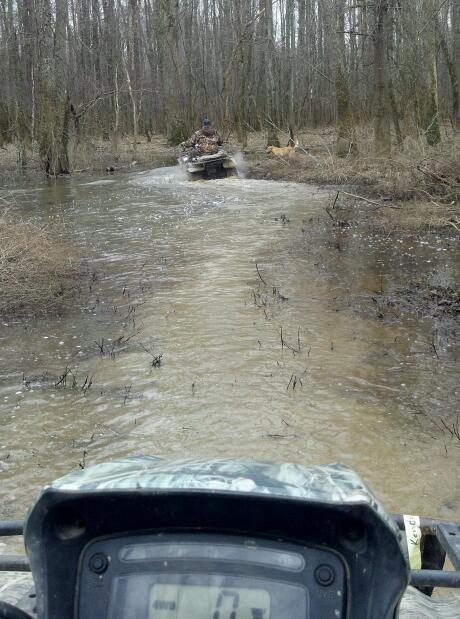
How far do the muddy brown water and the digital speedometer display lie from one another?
3243mm

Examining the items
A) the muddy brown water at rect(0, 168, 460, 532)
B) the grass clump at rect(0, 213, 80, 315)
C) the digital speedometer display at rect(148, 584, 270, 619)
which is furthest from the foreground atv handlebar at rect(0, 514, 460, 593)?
the grass clump at rect(0, 213, 80, 315)

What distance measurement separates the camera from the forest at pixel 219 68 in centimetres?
2267

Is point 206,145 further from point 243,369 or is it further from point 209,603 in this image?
point 209,603

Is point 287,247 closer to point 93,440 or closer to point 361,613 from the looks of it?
point 93,440

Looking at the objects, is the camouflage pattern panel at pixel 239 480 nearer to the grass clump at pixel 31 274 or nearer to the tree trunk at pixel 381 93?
the grass clump at pixel 31 274

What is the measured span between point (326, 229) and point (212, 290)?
471cm

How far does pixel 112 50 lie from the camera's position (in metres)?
37.3

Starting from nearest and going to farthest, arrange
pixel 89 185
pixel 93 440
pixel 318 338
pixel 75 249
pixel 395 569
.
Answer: pixel 395 569 < pixel 93 440 < pixel 318 338 < pixel 75 249 < pixel 89 185

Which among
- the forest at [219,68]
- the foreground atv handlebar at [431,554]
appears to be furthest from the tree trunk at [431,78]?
the foreground atv handlebar at [431,554]

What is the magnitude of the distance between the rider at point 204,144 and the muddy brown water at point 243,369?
11.9 m

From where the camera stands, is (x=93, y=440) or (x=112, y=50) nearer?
(x=93, y=440)

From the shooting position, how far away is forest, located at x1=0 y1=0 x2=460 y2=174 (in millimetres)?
22672

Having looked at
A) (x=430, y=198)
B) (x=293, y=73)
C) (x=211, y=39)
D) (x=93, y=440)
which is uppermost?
(x=211, y=39)

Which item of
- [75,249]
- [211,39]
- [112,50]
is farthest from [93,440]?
[211,39]
